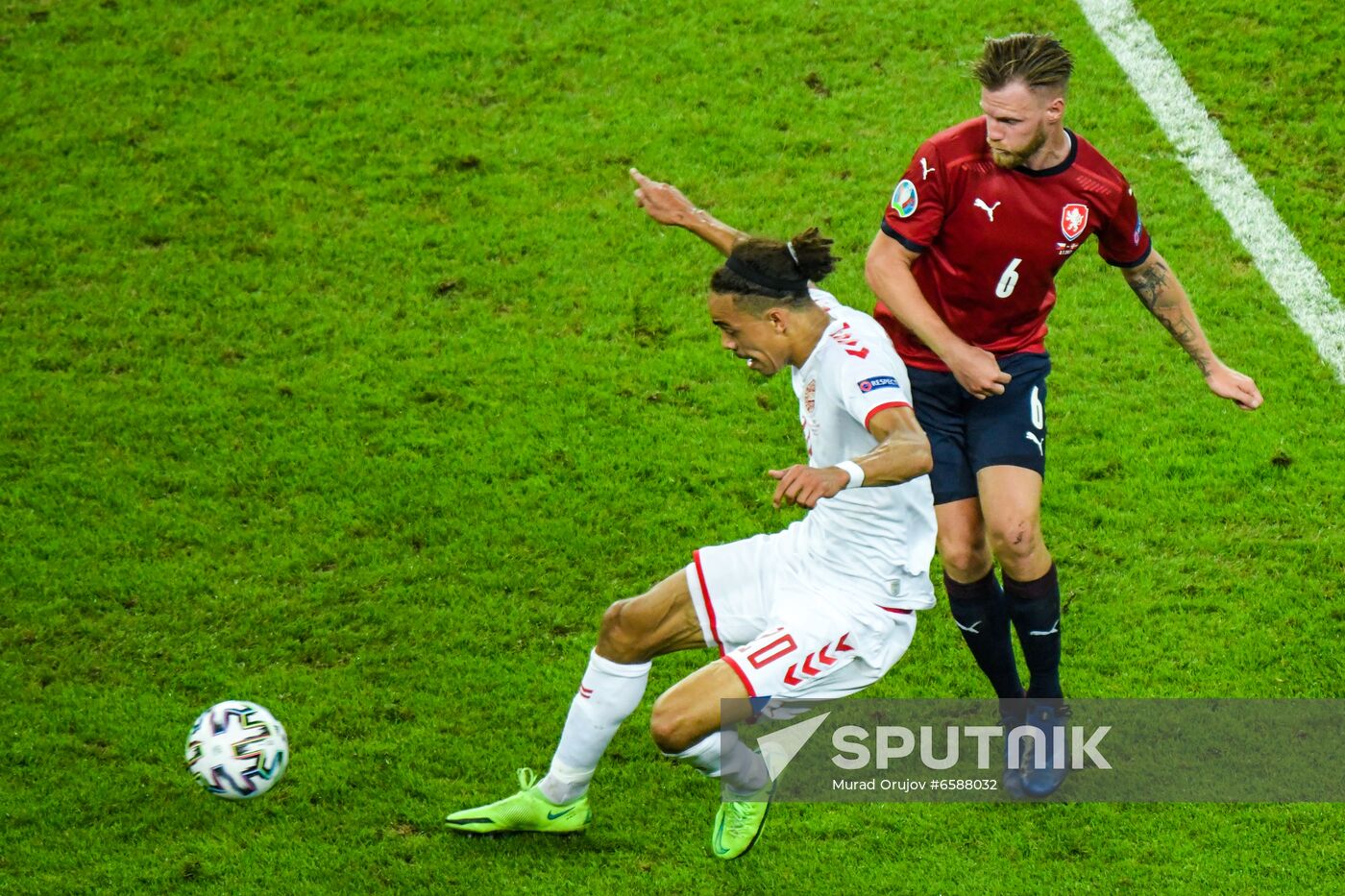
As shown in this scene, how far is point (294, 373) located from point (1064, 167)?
176 inches

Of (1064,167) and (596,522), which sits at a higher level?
(1064,167)

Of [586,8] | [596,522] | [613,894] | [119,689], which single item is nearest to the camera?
[613,894]

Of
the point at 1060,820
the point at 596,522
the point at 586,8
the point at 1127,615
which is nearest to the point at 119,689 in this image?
the point at 596,522

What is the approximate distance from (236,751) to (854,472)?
102 inches

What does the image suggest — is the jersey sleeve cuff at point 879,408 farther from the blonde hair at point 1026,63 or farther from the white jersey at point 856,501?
the blonde hair at point 1026,63

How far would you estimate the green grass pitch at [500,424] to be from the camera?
6141mm

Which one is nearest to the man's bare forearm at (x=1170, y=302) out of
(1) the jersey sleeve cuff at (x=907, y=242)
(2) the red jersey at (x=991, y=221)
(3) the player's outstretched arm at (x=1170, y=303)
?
(3) the player's outstretched arm at (x=1170, y=303)

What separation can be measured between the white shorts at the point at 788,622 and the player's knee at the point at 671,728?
248 millimetres

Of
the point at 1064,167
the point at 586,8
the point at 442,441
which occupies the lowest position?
the point at 442,441

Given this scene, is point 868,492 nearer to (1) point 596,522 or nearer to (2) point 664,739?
(2) point 664,739

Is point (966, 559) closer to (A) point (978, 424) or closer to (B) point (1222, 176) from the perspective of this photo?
(A) point (978, 424)

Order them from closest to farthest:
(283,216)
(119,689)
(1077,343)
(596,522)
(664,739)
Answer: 1. (664,739)
2. (119,689)
3. (596,522)
4. (1077,343)
5. (283,216)

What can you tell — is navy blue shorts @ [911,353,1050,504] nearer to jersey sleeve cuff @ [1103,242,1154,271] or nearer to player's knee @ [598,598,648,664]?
jersey sleeve cuff @ [1103,242,1154,271]

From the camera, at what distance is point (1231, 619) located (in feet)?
23.0
